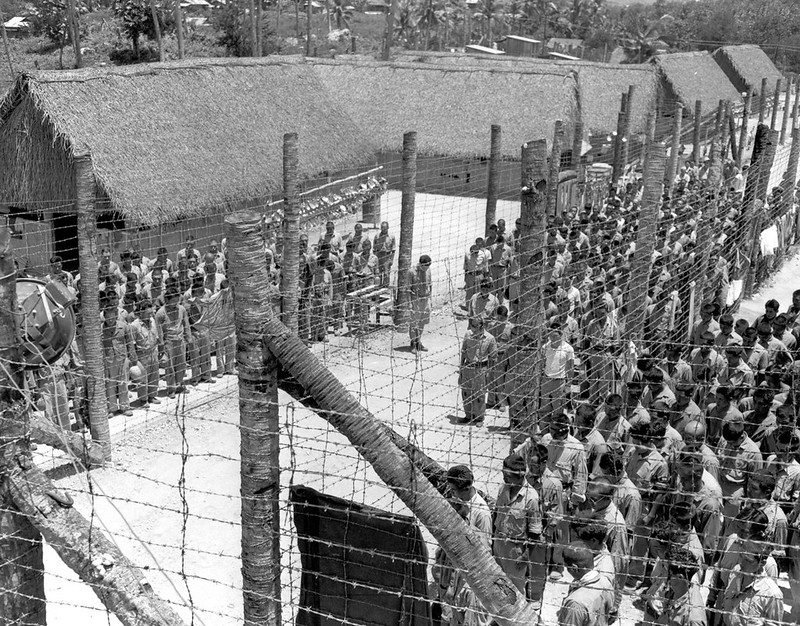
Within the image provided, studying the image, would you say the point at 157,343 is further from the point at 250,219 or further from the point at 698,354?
the point at 250,219

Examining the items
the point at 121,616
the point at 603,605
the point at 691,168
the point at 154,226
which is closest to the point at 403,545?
the point at 121,616

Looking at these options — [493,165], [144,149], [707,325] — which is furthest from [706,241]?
[144,149]

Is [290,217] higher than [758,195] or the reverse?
higher

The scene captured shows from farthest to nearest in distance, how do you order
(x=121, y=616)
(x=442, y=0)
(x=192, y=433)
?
(x=442, y=0) → (x=192, y=433) → (x=121, y=616)

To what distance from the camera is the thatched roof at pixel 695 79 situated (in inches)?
1358

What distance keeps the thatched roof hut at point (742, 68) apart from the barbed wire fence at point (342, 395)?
18072 millimetres

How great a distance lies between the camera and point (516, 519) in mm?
6820

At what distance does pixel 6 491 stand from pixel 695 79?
3692cm

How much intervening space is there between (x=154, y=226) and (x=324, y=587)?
40.5 ft

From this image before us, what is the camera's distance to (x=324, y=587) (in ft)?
13.3

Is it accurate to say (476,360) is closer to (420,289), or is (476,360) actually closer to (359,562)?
(420,289)

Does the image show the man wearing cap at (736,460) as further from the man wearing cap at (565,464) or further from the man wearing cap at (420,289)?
the man wearing cap at (420,289)

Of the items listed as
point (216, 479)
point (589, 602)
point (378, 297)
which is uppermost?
point (589, 602)

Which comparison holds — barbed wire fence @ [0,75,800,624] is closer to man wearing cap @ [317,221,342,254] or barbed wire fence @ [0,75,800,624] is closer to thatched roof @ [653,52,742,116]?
man wearing cap @ [317,221,342,254]
